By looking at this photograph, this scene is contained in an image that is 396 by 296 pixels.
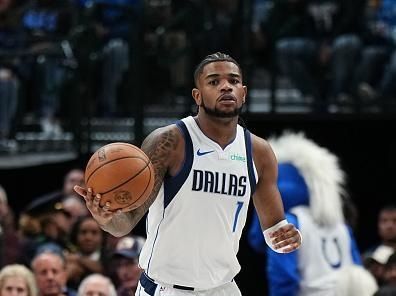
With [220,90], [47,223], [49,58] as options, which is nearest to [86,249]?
[47,223]

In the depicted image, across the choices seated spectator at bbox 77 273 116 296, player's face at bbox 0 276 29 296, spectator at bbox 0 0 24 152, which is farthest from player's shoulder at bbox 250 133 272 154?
spectator at bbox 0 0 24 152

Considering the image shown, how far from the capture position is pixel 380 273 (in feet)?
Answer: 30.8

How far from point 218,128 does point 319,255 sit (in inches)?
106

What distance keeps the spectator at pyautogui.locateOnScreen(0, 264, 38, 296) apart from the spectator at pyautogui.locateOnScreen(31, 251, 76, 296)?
14.5 inches

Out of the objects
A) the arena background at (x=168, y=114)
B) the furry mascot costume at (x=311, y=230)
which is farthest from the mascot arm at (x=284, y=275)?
the arena background at (x=168, y=114)

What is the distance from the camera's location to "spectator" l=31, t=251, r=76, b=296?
916 centimetres

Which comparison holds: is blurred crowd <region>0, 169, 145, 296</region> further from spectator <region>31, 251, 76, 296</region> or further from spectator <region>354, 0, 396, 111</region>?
spectator <region>354, 0, 396, 111</region>

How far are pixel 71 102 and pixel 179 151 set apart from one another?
580 cm

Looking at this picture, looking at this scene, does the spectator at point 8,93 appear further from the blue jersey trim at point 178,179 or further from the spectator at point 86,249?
the blue jersey trim at point 178,179

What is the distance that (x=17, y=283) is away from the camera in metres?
8.75

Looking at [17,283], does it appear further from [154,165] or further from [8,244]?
[154,165]

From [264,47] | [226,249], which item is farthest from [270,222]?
[264,47]

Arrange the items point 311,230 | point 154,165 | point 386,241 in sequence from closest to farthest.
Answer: point 154,165
point 311,230
point 386,241

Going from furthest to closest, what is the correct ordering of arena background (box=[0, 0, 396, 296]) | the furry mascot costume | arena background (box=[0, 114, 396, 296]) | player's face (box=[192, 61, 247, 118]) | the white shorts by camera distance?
arena background (box=[0, 114, 396, 296]) → arena background (box=[0, 0, 396, 296]) → the furry mascot costume → the white shorts → player's face (box=[192, 61, 247, 118])
